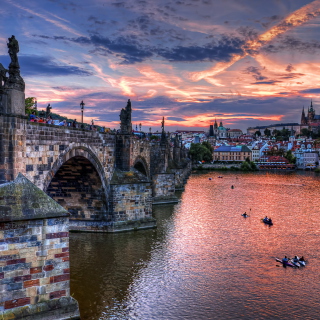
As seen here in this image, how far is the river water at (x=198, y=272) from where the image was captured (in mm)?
14070

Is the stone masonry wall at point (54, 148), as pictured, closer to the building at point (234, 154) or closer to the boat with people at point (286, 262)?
the boat with people at point (286, 262)

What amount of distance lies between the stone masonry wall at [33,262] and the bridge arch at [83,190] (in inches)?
452

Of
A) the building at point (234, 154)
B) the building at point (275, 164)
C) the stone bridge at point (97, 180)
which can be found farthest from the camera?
the building at point (234, 154)

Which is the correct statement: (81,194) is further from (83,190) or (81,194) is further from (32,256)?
(32,256)

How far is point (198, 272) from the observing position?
1783 cm

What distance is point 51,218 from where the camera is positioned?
11.0 meters

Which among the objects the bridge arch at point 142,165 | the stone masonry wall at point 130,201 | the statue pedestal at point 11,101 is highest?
the statue pedestal at point 11,101

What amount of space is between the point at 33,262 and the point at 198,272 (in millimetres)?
9210

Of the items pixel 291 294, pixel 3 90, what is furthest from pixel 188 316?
pixel 3 90

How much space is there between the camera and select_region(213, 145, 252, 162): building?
468ft

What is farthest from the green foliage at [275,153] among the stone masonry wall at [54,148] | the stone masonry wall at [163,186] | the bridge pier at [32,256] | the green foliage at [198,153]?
the bridge pier at [32,256]

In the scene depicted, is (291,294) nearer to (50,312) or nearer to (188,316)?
(188,316)

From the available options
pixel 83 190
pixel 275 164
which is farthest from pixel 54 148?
pixel 275 164

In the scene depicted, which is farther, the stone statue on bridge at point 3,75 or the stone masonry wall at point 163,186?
the stone masonry wall at point 163,186
